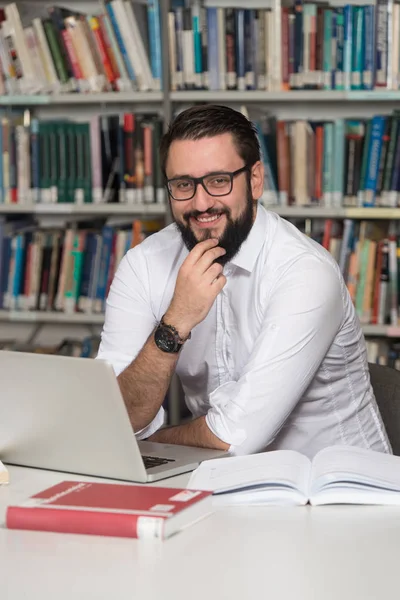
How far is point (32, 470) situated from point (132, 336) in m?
0.58

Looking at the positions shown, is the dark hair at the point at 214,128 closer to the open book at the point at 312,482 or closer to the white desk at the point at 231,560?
the open book at the point at 312,482

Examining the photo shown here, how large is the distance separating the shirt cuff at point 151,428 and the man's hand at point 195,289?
20 centimetres

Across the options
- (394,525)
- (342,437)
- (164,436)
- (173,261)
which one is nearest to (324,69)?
(173,261)

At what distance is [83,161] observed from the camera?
364 cm

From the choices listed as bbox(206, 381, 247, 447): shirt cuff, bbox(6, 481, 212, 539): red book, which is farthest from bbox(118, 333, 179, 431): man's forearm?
bbox(6, 481, 212, 539): red book

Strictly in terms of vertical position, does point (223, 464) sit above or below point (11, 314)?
above

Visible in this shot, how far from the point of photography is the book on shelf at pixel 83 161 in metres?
3.57

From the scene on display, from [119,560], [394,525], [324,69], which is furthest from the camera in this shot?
[324,69]

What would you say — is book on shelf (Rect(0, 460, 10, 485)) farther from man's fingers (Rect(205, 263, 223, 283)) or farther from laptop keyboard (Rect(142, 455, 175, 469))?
man's fingers (Rect(205, 263, 223, 283))

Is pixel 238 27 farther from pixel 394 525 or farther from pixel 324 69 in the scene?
pixel 394 525

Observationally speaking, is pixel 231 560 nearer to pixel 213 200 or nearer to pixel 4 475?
pixel 4 475

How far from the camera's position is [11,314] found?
373 centimetres

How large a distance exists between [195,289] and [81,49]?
6.28ft

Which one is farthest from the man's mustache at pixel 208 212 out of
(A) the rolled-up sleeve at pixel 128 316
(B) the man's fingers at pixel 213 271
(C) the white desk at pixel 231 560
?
(C) the white desk at pixel 231 560
